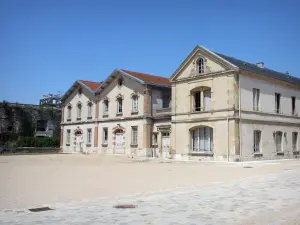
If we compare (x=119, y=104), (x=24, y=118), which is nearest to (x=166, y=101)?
(x=119, y=104)

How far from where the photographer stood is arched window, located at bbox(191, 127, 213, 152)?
25125 millimetres

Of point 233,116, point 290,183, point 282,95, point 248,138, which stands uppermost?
point 282,95

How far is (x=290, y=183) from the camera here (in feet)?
39.1

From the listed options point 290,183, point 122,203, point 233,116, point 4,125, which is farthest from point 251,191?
point 4,125

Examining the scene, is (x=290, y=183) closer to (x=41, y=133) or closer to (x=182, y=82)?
(x=182, y=82)

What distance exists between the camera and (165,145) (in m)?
29.7

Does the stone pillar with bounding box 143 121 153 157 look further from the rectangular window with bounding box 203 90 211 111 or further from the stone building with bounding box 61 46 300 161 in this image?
the rectangular window with bounding box 203 90 211 111

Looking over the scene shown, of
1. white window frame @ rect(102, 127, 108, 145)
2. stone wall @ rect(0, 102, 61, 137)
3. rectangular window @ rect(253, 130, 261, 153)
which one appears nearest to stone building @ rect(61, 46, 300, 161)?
rectangular window @ rect(253, 130, 261, 153)

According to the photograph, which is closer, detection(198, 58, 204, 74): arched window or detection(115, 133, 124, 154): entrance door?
detection(198, 58, 204, 74): arched window

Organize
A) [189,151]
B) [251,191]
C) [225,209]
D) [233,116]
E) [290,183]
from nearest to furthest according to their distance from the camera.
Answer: [225,209] < [251,191] < [290,183] < [233,116] < [189,151]

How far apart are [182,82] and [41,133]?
89.3 feet

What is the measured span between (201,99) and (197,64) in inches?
106

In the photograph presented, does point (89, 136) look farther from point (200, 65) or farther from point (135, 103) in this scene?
point (200, 65)

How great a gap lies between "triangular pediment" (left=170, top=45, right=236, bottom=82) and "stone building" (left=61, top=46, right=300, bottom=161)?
0.23 feet
